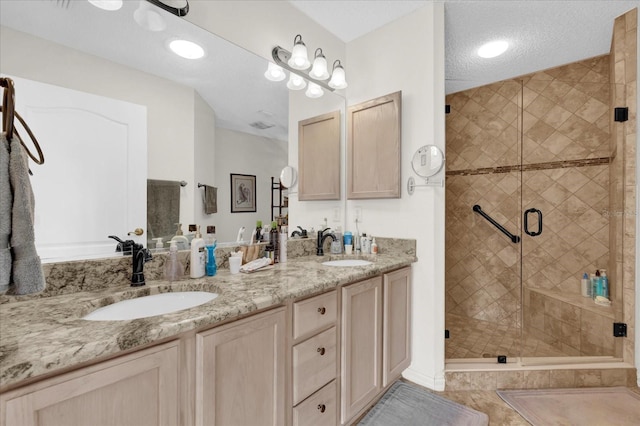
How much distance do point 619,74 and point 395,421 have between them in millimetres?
2919

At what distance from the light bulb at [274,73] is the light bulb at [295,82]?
0.06 m

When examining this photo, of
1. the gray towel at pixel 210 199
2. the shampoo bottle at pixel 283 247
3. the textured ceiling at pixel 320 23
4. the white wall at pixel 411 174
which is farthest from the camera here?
the white wall at pixel 411 174

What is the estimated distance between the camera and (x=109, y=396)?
70cm

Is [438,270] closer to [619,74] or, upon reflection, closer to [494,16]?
[494,16]

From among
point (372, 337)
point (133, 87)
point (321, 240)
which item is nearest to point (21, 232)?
point (133, 87)

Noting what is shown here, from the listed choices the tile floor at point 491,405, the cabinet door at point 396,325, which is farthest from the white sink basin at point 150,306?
the tile floor at point 491,405

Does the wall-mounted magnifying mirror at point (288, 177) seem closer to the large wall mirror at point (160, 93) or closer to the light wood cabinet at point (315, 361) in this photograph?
the large wall mirror at point (160, 93)

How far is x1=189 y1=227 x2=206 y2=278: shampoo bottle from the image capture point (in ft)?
4.31

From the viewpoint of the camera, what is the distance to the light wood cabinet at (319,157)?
2.14m

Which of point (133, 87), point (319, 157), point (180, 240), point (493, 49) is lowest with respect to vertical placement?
point (180, 240)

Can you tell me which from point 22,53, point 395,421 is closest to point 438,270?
point 395,421

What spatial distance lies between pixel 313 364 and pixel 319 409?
228 mm

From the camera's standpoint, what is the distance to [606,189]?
2512 millimetres

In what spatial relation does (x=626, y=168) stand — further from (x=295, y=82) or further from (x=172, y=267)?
(x=172, y=267)
